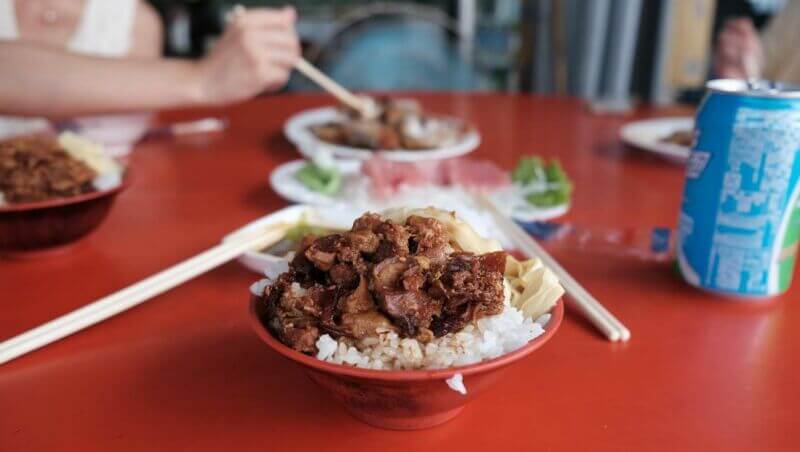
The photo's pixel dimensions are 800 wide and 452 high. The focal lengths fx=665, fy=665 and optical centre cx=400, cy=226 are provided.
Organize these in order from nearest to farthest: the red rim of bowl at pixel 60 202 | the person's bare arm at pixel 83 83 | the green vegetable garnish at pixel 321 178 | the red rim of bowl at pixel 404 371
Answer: the red rim of bowl at pixel 404 371
the red rim of bowl at pixel 60 202
the green vegetable garnish at pixel 321 178
the person's bare arm at pixel 83 83

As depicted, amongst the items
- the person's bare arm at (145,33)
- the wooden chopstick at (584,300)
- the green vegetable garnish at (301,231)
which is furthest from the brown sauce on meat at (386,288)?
the person's bare arm at (145,33)

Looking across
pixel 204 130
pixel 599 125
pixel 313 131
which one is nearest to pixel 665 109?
pixel 599 125

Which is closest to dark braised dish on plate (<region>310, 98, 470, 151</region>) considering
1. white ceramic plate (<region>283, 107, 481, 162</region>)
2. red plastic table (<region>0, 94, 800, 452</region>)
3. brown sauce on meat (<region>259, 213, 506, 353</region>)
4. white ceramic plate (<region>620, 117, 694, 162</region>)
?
white ceramic plate (<region>283, 107, 481, 162</region>)

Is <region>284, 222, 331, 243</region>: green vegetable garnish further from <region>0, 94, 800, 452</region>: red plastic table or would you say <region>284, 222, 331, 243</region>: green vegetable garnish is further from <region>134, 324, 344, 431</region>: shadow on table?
<region>134, 324, 344, 431</region>: shadow on table

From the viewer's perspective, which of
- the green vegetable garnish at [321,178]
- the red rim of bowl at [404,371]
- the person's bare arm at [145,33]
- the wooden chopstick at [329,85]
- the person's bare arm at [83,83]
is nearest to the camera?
the red rim of bowl at [404,371]

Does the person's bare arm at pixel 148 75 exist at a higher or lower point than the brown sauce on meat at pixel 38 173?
higher

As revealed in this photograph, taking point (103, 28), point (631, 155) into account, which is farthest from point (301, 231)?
point (103, 28)

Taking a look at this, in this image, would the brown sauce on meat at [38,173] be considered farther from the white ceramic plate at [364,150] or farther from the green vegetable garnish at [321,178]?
the white ceramic plate at [364,150]

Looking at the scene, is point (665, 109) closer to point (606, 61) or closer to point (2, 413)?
point (606, 61)
